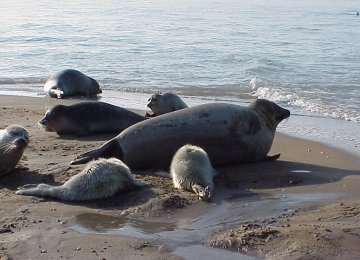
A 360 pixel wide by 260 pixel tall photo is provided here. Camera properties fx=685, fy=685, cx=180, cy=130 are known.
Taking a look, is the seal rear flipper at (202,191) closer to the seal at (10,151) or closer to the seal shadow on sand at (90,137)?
the seal at (10,151)

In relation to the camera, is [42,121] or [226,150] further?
[42,121]

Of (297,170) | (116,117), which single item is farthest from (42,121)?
(297,170)

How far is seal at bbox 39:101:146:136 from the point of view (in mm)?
8016

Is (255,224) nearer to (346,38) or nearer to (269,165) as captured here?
(269,165)

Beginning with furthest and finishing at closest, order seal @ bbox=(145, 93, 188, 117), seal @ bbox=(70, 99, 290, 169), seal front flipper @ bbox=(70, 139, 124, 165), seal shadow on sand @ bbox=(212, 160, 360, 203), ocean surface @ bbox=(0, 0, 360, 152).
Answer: ocean surface @ bbox=(0, 0, 360, 152) → seal @ bbox=(145, 93, 188, 117) → seal @ bbox=(70, 99, 290, 169) → seal front flipper @ bbox=(70, 139, 124, 165) → seal shadow on sand @ bbox=(212, 160, 360, 203)

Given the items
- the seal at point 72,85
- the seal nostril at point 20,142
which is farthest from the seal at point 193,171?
the seal at point 72,85

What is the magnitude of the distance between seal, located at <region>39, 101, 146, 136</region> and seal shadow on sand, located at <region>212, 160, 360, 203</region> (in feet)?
7.22

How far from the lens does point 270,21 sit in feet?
99.3

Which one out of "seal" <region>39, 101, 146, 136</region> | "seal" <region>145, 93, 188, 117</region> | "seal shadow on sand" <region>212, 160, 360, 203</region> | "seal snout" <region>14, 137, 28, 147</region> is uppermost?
"seal snout" <region>14, 137, 28, 147</region>

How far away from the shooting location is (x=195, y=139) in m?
6.22

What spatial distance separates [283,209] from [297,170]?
1.41 meters

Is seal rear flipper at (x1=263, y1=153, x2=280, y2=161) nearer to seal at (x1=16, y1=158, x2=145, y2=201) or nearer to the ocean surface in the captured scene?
the ocean surface

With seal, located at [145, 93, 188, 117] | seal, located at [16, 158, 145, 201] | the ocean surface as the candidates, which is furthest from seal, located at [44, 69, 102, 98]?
seal, located at [16, 158, 145, 201]

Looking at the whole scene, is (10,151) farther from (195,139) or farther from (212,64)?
Answer: (212,64)
